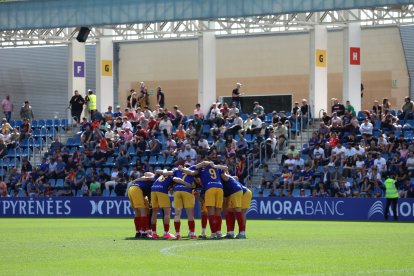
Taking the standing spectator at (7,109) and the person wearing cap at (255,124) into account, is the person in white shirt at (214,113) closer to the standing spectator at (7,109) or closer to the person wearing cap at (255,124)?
the person wearing cap at (255,124)

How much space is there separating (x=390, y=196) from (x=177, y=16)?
14491mm

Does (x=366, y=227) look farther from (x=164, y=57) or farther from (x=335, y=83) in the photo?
(x=164, y=57)

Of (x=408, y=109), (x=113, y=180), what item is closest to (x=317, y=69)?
(x=408, y=109)

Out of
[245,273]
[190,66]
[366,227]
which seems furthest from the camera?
[190,66]

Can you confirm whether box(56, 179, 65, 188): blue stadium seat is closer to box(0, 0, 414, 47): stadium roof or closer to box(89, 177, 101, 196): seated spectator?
box(89, 177, 101, 196): seated spectator

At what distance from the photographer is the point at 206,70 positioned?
48906 mm

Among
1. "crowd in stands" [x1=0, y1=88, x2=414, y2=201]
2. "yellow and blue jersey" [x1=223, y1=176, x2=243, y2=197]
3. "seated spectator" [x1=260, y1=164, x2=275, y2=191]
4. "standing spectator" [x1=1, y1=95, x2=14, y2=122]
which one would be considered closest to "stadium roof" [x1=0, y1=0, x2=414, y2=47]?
"standing spectator" [x1=1, y1=95, x2=14, y2=122]

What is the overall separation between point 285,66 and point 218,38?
4476 millimetres

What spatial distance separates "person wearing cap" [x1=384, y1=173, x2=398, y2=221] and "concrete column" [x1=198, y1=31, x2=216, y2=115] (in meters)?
13.8

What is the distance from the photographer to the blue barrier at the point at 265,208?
3781 centimetres

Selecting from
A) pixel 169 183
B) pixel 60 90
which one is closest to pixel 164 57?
pixel 60 90

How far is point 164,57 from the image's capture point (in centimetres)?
6084

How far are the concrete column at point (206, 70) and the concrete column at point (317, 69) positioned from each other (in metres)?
5.07

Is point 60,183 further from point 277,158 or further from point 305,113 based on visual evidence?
point 305,113
